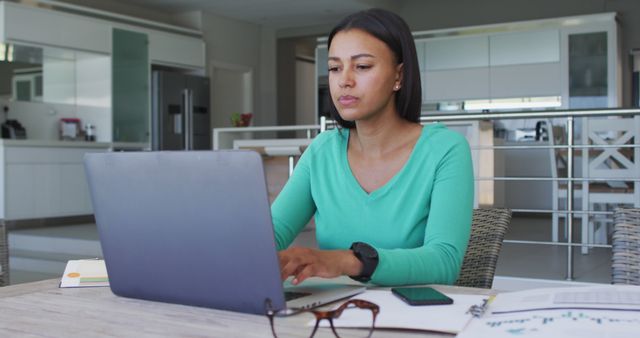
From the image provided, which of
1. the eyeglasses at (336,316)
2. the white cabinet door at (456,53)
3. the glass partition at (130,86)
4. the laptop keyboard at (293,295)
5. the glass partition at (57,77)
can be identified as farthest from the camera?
the white cabinet door at (456,53)

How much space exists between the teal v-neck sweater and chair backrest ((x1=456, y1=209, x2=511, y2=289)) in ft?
0.73

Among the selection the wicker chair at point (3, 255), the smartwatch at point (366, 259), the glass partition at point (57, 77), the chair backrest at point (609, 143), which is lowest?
the wicker chair at point (3, 255)

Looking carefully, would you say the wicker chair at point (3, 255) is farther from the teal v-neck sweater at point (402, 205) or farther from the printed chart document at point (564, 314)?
the printed chart document at point (564, 314)

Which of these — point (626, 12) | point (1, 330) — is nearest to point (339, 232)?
point (1, 330)

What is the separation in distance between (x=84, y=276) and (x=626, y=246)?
96 centimetres

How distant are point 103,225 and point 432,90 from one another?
7567 millimetres

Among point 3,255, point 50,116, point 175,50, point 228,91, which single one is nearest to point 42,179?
point 50,116

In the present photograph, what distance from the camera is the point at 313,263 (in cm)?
91

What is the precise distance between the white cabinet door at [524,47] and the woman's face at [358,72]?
677 centimetres

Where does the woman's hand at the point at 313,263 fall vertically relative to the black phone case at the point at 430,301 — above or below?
above

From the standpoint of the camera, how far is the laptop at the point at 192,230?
2.49 feet

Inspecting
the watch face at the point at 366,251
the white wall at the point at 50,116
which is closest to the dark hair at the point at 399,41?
the watch face at the point at 366,251

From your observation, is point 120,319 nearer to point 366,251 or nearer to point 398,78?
point 366,251

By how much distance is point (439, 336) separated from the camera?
72cm
